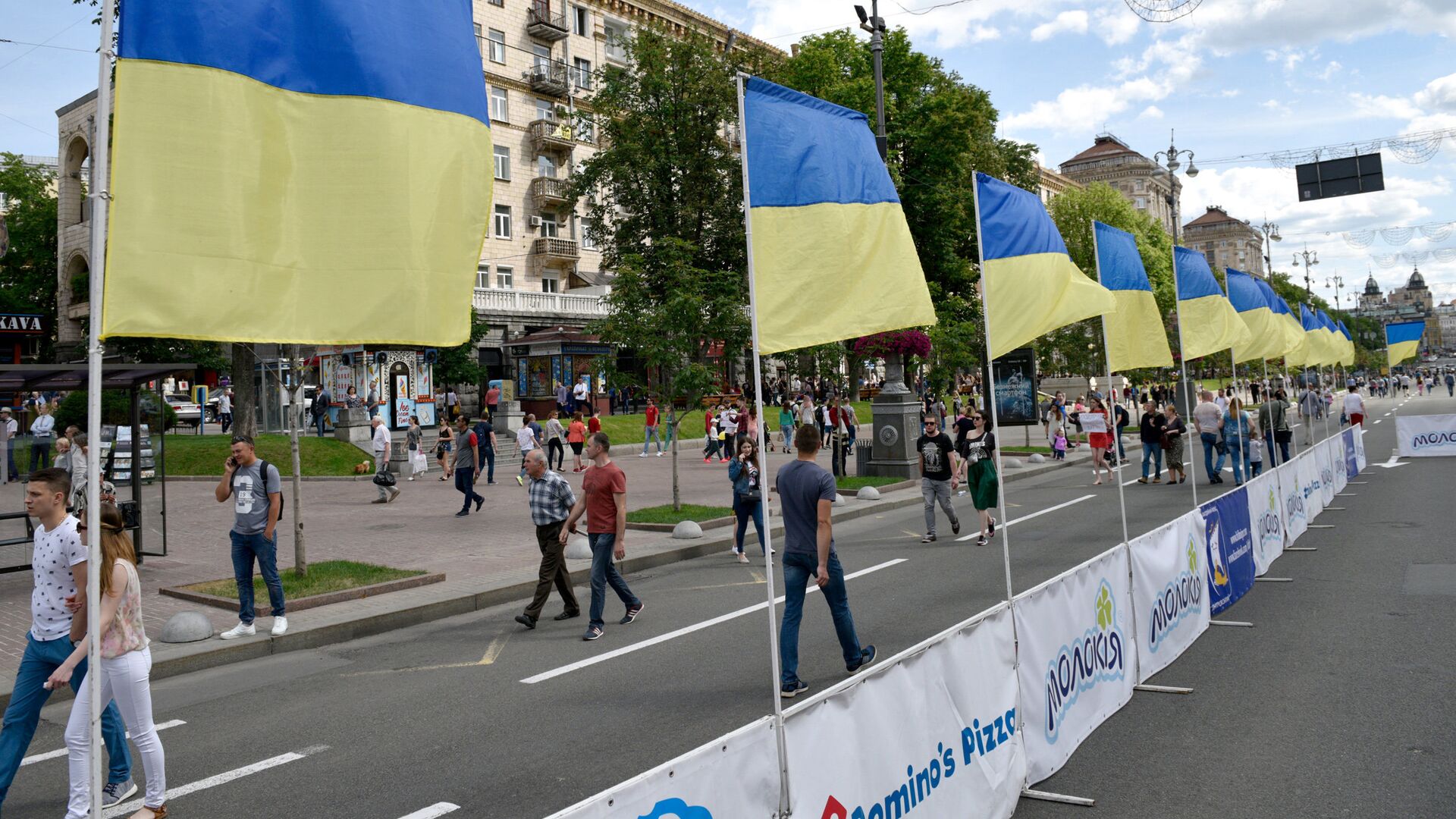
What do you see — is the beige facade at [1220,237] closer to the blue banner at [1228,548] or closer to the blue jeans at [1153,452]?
the blue jeans at [1153,452]

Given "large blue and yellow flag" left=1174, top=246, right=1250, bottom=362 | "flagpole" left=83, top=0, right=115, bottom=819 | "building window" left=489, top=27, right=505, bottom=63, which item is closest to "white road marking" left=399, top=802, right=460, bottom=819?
"flagpole" left=83, top=0, right=115, bottom=819

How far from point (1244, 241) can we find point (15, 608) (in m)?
163

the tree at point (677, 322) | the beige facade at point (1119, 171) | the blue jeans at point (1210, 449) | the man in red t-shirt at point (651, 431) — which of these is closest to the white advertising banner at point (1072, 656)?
the tree at point (677, 322)

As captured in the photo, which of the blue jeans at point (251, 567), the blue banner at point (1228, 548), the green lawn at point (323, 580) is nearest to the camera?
the blue banner at point (1228, 548)

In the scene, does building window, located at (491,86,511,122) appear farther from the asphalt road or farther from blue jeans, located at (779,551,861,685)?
blue jeans, located at (779,551,861,685)

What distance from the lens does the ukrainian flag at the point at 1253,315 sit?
18.8m

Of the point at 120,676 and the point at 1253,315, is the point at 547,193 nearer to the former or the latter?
the point at 1253,315

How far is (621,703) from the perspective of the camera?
6.90 meters

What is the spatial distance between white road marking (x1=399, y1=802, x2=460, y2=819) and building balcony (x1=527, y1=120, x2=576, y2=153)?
4393 centimetres

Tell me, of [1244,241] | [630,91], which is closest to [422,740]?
[630,91]

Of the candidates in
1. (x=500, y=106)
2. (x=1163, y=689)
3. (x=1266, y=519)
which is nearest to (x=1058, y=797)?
(x=1163, y=689)

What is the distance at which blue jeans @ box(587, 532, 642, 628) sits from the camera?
905 cm

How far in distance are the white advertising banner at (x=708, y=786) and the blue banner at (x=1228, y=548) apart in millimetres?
6339

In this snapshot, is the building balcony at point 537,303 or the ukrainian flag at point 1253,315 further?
the building balcony at point 537,303
